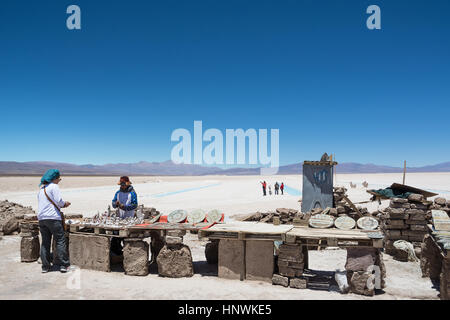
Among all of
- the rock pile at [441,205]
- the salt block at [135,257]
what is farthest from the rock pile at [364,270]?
the rock pile at [441,205]

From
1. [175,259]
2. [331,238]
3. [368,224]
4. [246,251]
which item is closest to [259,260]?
[246,251]

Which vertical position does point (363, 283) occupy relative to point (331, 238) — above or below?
below

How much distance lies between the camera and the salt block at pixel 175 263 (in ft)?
24.3

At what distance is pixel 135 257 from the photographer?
7.54 metres

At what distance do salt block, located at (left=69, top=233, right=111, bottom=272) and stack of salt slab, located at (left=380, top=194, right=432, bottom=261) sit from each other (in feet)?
25.4

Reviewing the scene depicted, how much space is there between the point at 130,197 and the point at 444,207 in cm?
971

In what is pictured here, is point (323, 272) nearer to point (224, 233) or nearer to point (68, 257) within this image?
point (224, 233)

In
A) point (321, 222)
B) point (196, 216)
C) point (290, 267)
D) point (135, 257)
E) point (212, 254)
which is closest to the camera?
point (290, 267)

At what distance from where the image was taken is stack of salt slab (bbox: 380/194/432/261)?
9555 mm

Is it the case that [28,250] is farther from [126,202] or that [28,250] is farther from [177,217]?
[177,217]

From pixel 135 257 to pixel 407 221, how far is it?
763 centimetres

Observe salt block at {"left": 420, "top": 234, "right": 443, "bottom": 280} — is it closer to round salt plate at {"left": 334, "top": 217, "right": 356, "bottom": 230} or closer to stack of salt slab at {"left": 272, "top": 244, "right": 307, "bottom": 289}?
round salt plate at {"left": 334, "top": 217, "right": 356, "bottom": 230}

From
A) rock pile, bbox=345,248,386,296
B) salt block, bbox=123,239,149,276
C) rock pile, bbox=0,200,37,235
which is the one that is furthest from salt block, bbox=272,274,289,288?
rock pile, bbox=0,200,37,235
